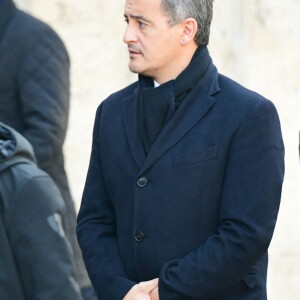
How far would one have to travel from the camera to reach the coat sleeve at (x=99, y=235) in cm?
457

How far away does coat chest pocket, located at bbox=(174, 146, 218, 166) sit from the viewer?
14.5ft

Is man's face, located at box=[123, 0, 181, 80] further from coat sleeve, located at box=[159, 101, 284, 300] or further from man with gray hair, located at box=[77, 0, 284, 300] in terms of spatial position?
coat sleeve, located at box=[159, 101, 284, 300]

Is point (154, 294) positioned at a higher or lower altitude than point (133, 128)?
lower

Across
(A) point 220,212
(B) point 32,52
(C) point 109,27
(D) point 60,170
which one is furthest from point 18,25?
(A) point 220,212

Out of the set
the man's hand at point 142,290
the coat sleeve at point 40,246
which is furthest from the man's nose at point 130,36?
the man's hand at point 142,290

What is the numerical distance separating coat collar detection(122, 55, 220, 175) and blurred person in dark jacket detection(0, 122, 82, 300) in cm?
29

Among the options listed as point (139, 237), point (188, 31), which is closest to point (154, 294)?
point (139, 237)

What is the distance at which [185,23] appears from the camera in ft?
14.8

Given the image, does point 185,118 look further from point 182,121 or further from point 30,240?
point 30,240

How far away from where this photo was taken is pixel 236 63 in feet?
24.6

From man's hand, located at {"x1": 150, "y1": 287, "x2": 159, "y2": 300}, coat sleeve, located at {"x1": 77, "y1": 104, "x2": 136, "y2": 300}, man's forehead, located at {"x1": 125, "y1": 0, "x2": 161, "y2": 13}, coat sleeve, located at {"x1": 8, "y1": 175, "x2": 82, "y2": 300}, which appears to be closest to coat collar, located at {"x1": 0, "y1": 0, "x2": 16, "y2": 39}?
coat sleeve, located at {"x1": 77, "y1": 104, "x2": 136, "y2": 300}

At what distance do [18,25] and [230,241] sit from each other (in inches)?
74.5

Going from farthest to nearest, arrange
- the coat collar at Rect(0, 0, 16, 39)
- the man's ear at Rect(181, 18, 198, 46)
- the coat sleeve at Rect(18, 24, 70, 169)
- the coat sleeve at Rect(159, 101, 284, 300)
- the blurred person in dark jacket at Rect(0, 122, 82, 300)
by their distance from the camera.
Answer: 1. the coat collar at Rect(0, 0, 16, 39)
2. the coat sleeve at Rect(18, 24, 70, 169)
3. the man's ear at Rect(181, 18, 198, 46)
4. the coat sleeve at Rect(159, 101, 284, 300)
5. the blurred person in dark jacket at Rect(0, 122, 82, 300)

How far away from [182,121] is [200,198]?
229 millimetres
